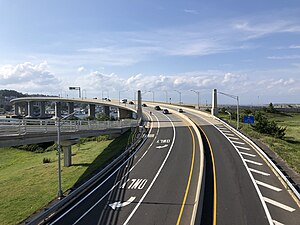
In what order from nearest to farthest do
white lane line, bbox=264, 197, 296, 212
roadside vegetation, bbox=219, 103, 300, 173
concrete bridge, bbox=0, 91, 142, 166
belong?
1. white lane line, bbox=264, 197, 296, 212
2. concrete bridge, bbox=0, 91, 142, 166
3. roadside vegetation, bbox=219, 103, 300, 173

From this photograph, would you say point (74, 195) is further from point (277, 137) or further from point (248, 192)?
point (277, 137)

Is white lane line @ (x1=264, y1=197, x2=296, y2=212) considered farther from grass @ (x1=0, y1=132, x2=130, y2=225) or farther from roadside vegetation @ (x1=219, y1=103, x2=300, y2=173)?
grass @ (x1=0, y1=132, x2=130, y2=225)

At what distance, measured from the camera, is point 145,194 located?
894 inches

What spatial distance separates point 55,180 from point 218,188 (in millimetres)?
17906

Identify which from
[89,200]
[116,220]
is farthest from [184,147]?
[116,220]

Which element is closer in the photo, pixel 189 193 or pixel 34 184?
pixel 189 193

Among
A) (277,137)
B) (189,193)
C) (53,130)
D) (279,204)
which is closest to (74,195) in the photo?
(189,193)

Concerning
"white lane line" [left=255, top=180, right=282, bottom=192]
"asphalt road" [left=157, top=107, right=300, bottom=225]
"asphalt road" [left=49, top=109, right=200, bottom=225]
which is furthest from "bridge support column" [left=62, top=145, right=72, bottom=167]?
"white lane line" [left=255, top=180, right=282, bottom=192]

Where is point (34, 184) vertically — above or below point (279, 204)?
below

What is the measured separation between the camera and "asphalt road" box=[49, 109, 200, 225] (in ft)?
60.9

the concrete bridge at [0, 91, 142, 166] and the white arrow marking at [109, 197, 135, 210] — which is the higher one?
the concrete bridge at [0, 91, 142, 166]

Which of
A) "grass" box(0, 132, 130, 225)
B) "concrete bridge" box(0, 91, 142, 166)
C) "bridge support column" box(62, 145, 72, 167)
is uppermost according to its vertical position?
"concrete bridge" box(0, 91, 142, 166)

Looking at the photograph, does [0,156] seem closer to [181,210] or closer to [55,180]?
[55,180]

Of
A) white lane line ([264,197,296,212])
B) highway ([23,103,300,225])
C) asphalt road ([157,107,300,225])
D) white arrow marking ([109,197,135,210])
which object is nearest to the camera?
asphalt road ([157,107,300,225])
